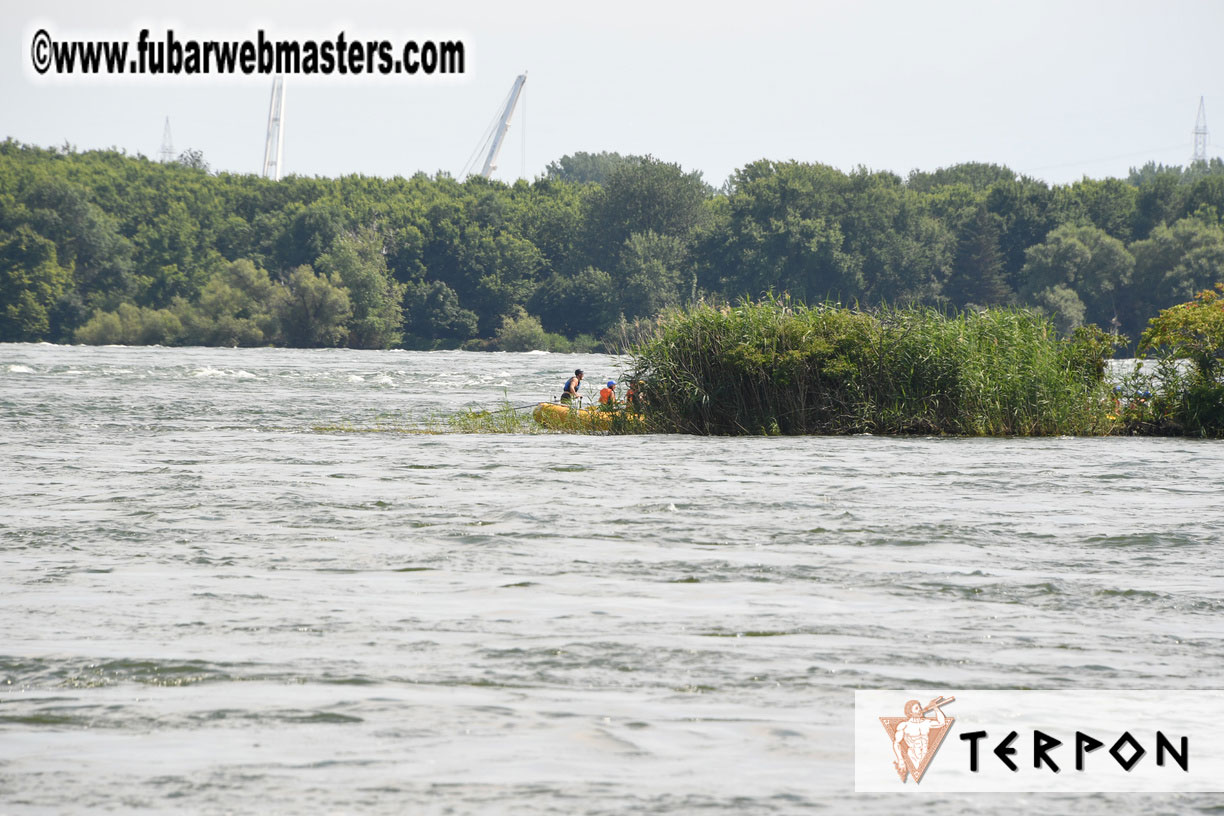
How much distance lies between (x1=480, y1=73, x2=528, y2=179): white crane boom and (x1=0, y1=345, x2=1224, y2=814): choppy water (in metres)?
153

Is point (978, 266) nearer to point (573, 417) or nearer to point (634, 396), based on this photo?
point (573, 417)

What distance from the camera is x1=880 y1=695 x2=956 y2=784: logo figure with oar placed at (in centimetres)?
593

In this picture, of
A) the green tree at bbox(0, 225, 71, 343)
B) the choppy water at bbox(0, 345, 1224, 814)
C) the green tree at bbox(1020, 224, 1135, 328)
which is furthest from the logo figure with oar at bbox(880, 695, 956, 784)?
the green tree at bbox(0, 225, 71, 343)

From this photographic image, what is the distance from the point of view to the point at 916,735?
20.4ft

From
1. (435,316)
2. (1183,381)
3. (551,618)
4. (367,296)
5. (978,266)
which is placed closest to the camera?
(551,618)

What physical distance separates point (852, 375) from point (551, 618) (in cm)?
1463

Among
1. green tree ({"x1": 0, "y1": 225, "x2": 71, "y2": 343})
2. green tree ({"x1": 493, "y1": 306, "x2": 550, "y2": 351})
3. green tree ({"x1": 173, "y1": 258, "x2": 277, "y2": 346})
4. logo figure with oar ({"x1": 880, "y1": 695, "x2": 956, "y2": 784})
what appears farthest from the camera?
green tree ({"x1": 493, "y1": 306, "x2": 550, "y2": 351})

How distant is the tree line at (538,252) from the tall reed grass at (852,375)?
6339 centimetres

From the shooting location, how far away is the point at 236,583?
977 centimetres

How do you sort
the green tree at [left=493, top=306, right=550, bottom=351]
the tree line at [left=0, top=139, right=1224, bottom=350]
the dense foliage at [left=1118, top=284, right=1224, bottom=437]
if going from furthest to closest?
the green tree at [left=493, top=306, right=550, bottom=351] < the tree line at [left=0, top=139, right=1224, bottom=350] < the dense foliage at [left=1118, top=284, right=1224, bottom=437]

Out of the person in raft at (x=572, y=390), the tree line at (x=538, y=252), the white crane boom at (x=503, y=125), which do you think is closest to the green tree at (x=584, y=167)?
the white crane boom at (x=503, y=125)

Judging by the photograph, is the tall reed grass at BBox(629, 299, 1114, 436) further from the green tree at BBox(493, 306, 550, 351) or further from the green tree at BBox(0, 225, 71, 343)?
the green tree at BBox(0, 225, 71, 343)

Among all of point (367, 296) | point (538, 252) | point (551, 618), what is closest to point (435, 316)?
point (367, 296)

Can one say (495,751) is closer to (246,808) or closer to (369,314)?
(246,808)
